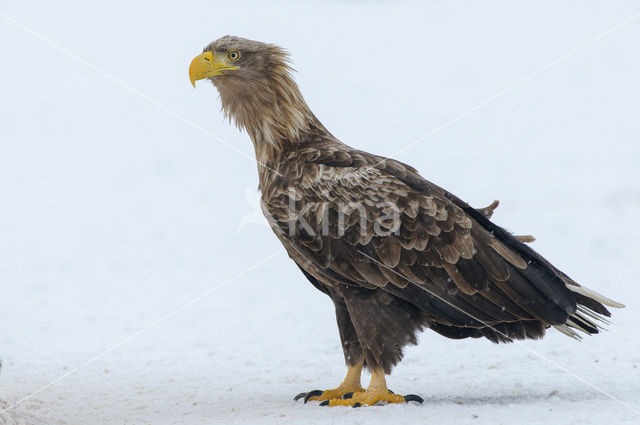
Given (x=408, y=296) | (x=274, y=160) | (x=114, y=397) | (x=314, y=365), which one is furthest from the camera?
(x=314, y=365)

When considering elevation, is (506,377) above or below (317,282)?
below

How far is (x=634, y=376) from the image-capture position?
6305 mm

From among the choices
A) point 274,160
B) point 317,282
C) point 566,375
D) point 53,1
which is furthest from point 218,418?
point 53,1

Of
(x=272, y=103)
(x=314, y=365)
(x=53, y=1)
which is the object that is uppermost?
(x=53, y=1)

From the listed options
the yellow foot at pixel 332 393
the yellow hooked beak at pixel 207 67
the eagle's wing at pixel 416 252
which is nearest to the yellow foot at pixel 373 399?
the yellow foot at pixel 332 393

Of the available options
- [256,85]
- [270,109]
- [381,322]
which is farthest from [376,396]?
[256,85]

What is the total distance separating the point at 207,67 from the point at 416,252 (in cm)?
192

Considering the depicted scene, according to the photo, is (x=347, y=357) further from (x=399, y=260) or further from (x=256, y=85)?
(x=256, y=85)

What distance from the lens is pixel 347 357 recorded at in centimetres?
573

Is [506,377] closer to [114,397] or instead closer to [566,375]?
[566,375]

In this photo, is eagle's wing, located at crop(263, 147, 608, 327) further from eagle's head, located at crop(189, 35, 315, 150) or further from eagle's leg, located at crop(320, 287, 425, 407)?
eagle's head, located at crop(189, 35, 315, 150)

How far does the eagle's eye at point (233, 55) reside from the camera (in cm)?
564

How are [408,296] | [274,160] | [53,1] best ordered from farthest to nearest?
[53,1] → [274,160] → [408,296]

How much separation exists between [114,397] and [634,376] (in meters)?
3.95
